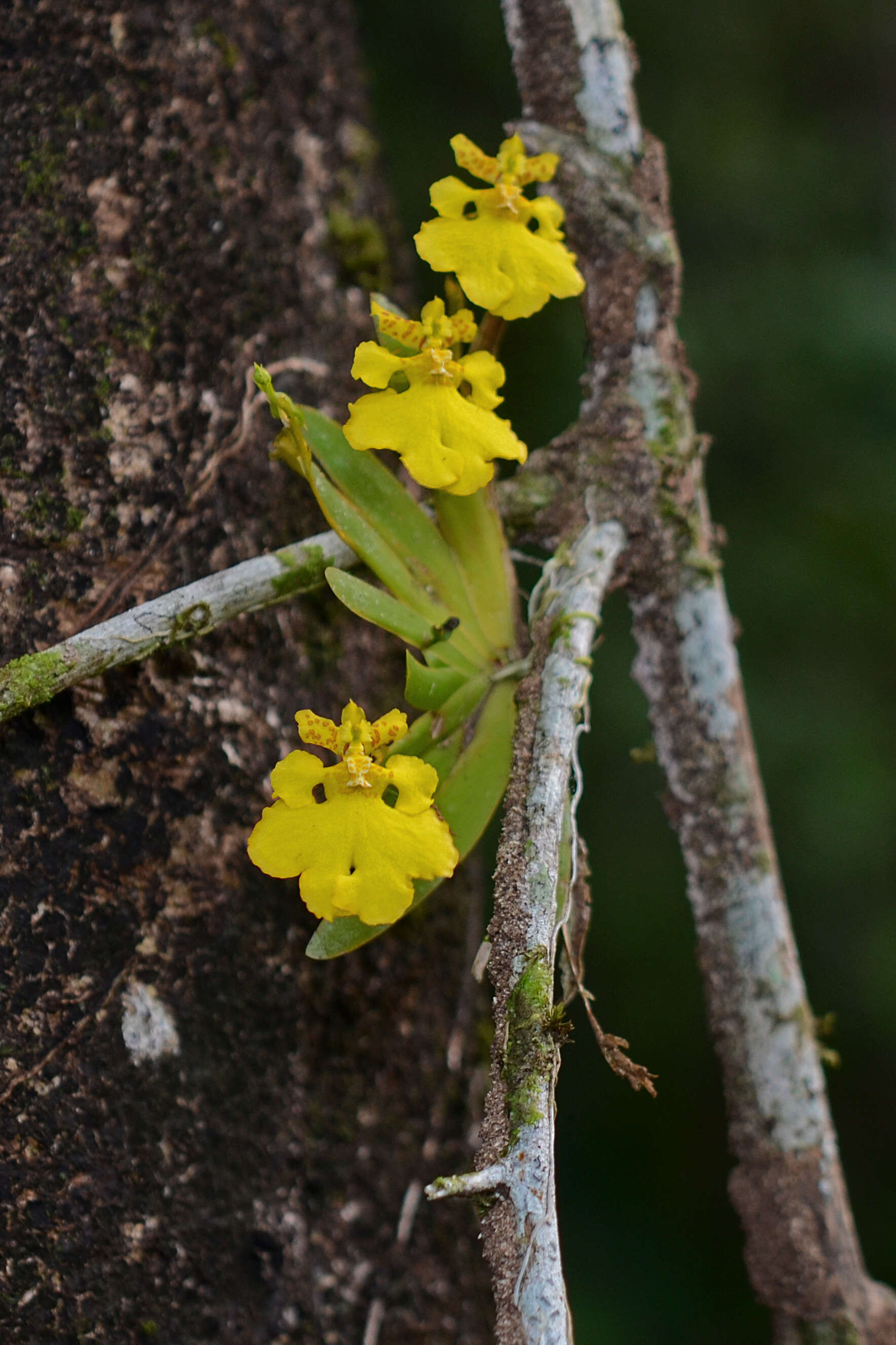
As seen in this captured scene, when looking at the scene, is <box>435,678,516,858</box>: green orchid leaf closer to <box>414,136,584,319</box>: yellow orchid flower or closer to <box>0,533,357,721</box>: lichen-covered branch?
<box>0,533,357,721</box>: lichen-covered branch

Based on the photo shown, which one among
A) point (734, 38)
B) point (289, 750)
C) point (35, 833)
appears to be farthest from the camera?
point (734, 38)

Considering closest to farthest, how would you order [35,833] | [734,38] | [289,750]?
[35,833] < [289,750] < [734,38]

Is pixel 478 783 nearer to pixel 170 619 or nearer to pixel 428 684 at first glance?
pixel 428 684

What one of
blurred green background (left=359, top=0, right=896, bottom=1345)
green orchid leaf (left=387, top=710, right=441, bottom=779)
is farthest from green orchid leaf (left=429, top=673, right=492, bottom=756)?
blurred green background (left=359, top=0, right=896, bottom=1345)

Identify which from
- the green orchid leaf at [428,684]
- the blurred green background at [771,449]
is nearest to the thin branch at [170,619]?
the green orchid leaf at [428,684]

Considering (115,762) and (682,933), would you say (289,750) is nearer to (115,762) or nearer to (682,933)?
(115,762)

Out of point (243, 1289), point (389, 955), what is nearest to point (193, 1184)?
point (243, 1289)

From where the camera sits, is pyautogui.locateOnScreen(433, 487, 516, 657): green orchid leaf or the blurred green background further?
the blurred green background
